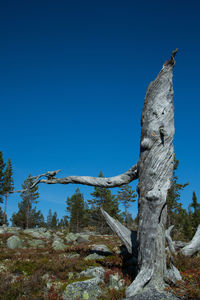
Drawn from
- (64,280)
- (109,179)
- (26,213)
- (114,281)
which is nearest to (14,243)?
(64,280)

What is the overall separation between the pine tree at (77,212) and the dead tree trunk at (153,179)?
45.3 meters

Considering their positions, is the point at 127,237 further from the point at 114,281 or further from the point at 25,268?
the point at 25,268

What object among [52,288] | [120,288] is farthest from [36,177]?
[120,288]

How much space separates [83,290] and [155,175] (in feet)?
12.2

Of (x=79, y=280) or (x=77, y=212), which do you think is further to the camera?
(x=77, y=212)

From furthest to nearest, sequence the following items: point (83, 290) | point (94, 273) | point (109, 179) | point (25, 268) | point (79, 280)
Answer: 1. point (109, 179)
2. point (25, 268)
3. point (94, 273)
4. point (79, 280)
5. point (83, 290)

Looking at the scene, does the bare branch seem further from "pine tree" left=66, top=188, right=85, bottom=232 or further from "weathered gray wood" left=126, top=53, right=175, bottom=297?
"pine tree" left=66, top=188, right=85, bottom=232

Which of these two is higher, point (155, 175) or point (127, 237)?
point (155, 175)

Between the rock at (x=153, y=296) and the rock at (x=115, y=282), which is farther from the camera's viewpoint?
the rock at (x=115, y=282)

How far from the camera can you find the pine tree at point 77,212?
2008 inches

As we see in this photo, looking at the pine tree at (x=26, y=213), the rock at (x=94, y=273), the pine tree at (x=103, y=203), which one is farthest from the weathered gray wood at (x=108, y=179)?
the pine tree at (x=26, y=213)

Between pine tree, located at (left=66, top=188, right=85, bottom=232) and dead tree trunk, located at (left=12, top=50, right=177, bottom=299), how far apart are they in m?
45.3

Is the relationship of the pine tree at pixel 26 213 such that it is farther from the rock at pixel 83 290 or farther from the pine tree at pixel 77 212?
the rock at pixel 83 290

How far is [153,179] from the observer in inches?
250
